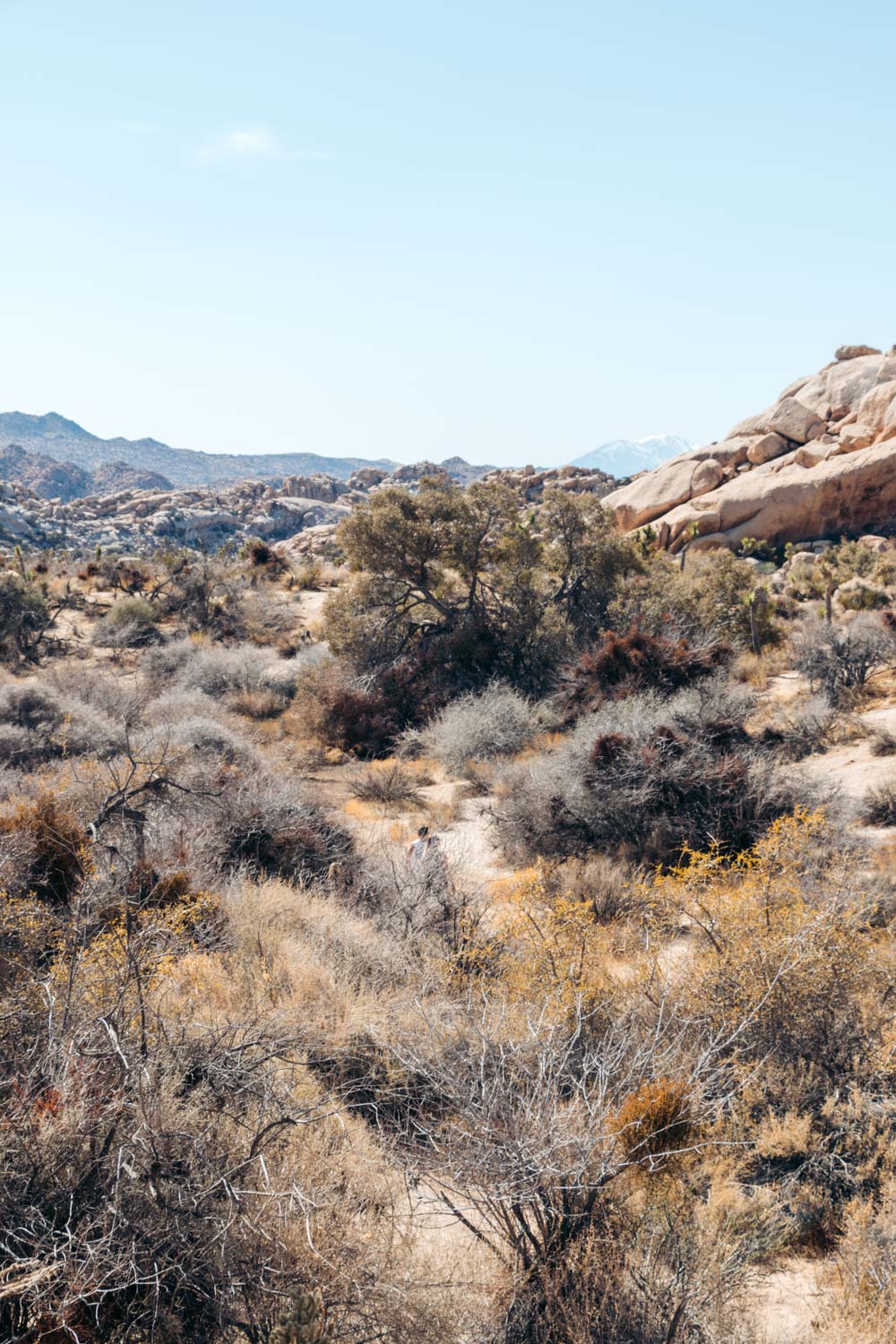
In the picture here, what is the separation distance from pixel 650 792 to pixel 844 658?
7616 millimetres

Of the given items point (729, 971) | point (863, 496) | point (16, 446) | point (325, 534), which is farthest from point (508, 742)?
point (16, 446)

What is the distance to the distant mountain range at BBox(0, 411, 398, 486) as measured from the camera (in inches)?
6752

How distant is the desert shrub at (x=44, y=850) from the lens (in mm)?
6770

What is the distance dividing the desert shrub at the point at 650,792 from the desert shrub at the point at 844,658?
4.66m

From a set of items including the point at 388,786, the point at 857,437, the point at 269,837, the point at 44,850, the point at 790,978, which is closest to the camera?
the point at 790,978

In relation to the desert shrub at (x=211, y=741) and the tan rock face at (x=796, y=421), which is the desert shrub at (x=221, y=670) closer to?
the desert shrub at (x=211, y=741)

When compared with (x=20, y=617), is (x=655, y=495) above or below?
above

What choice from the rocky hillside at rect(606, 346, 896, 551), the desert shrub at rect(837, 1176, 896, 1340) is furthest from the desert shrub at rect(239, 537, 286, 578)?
the desert shrub at rect(837, 1176, 896, 1340)

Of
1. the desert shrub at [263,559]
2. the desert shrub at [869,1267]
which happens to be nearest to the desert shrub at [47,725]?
the desert shrub at [869,1267]

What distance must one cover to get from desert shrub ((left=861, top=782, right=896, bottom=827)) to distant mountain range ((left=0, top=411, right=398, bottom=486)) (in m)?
170

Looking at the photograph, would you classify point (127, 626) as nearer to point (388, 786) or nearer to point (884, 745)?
point (388, 786)

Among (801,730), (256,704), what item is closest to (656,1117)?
(801,730)

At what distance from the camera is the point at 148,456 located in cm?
17988

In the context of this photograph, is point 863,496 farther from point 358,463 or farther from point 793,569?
point 358,463
